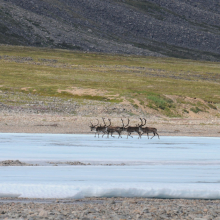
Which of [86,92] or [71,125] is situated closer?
[71,125]

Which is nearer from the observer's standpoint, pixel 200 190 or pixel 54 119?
pixel 200 190

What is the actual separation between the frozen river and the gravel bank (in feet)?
0.80

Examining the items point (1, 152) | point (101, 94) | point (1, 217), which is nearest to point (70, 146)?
point (1, 152)

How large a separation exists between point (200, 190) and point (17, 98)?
1554 inches

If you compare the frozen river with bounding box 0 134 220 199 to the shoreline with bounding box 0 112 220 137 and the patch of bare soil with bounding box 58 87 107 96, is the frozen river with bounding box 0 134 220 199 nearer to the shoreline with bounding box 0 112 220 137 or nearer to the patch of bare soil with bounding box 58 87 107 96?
the shoreline with bounding box 0 112 220 137

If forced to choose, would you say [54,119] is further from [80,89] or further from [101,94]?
[80,89]

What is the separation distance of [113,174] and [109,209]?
3504 mm

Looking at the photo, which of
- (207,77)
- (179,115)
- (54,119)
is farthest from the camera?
(207,77)

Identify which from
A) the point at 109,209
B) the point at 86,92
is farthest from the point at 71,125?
the point at 109,209

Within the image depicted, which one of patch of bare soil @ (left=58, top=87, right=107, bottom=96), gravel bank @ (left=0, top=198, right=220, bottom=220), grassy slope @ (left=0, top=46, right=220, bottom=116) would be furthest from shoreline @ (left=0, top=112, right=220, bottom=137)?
gravel bank @ (left=0, top=198, right=220, bottom=220)

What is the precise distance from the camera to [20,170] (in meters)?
12.3

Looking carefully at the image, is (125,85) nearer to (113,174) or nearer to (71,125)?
(71,125)

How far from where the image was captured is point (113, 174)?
1187 cm

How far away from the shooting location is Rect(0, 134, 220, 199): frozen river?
31.3 feet
